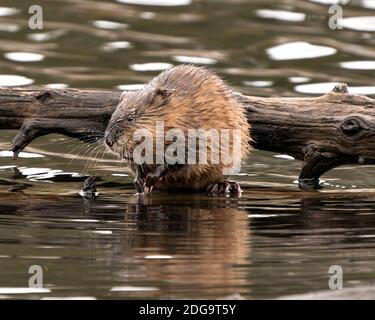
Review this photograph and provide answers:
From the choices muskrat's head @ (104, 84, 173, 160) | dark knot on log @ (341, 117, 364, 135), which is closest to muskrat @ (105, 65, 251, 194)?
muskrat's head @ (104, 84, 173, 160)

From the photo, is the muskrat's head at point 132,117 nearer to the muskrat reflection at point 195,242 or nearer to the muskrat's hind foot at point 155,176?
the muskrat's hind foot at point 155,176

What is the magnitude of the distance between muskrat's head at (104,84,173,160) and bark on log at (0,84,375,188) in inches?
20.3

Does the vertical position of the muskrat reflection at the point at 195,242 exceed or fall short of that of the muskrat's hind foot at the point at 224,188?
it exceeds it

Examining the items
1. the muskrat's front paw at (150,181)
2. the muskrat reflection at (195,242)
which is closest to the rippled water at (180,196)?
the muskrat reflection at (195,242)

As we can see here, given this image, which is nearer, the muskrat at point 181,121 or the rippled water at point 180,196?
the rippled water at point 180,196

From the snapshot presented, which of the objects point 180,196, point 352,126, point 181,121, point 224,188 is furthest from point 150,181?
point 352,126

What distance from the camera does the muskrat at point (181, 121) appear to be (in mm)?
10938

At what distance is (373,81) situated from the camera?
614 inches

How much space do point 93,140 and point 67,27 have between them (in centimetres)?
653

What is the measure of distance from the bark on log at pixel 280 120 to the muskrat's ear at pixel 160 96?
1.99 ft

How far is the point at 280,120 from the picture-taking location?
1130 centimetres

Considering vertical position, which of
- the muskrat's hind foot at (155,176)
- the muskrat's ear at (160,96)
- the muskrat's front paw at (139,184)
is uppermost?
the muskrat's ear at (160,96)
